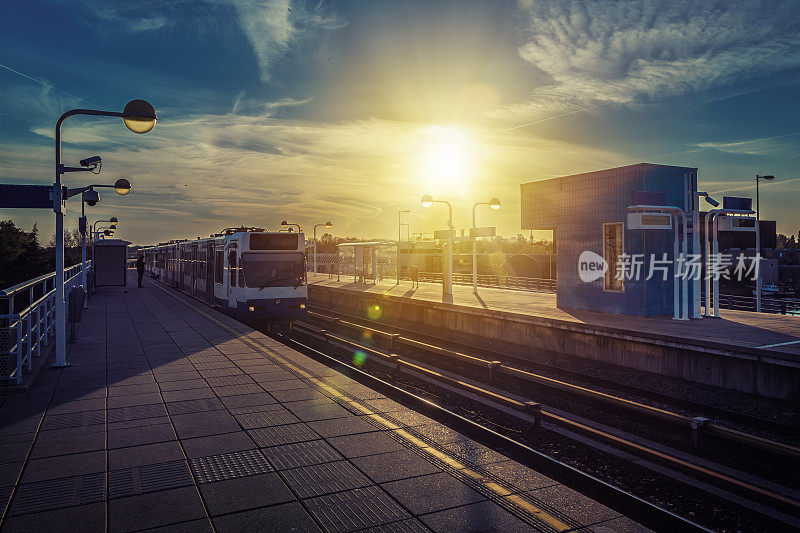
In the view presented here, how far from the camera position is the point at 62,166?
9727 mm

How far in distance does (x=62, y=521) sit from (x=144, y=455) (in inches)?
53.3

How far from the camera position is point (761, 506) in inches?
222

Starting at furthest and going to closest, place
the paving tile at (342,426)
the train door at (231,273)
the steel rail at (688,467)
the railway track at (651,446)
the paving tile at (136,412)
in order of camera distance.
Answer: the train door at (231,273) → the paving tile at (136,412) → the paving tile at (342,426) → the railway track at (651,446) → the steel rail at (688,467)

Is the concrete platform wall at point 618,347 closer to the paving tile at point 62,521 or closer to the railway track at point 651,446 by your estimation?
the railway track at point 651,446

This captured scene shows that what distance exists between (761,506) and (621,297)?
11149mm

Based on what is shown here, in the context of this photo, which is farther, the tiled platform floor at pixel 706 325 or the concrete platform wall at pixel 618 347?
the tiled platform floor at pixel 706 325

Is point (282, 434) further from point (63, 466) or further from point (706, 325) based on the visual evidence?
point (706, 325)

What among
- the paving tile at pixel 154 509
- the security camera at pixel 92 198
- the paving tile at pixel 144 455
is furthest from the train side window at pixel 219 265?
the paving tile at pixel 154 509

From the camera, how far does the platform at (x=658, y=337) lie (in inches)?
402

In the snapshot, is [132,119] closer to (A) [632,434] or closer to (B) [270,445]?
(B) [270,445]

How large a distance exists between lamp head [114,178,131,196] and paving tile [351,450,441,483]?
13263 millimetres

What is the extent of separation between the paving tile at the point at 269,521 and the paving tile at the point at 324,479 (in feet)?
0.99

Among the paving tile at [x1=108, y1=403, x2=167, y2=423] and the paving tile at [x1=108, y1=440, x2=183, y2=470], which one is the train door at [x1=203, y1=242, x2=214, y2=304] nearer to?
the paving tile at [x1=108, y1=403, x2=167, y2=423]

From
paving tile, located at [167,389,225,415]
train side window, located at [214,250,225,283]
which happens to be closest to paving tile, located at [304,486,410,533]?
paving tile, located at [167,389,225,415]
